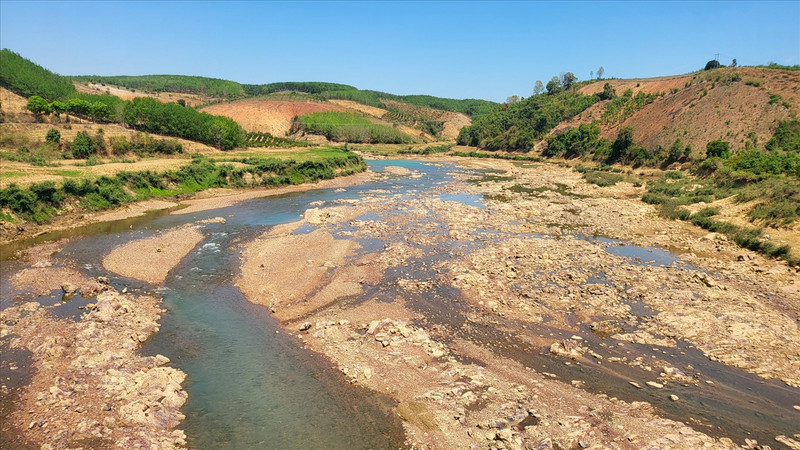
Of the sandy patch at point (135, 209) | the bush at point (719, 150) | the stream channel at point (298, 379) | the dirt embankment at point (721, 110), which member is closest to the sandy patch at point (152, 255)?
the stream channel at point (298, 379)

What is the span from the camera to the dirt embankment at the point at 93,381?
35.9ft

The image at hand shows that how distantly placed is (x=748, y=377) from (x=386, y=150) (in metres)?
106

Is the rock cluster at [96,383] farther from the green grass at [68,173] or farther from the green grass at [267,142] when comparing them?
the green grass at [267,142]

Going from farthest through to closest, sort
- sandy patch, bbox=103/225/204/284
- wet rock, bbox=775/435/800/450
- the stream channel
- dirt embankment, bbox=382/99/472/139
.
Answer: dirt embankment, bbox=382/99/472/139
sandy patch, bbox=103/225/204/284
the stream channel
wet rock, bbox=775/435/800/450

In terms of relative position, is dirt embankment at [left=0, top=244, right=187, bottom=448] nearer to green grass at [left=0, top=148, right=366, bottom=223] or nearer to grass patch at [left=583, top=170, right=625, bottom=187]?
green grass at [left=0, top=148, right=366, bottom=223]

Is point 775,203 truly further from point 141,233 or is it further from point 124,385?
point 141,233

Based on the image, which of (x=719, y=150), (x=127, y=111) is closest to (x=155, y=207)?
(x=127, y=111)

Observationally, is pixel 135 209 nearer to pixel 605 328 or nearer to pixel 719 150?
pixel 605 328

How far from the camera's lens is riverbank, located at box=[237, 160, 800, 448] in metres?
11.7

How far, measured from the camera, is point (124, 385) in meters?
12.7

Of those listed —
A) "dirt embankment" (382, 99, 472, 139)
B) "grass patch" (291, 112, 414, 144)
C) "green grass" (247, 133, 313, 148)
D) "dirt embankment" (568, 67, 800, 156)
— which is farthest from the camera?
"dirt embankment" (382, 99, 472, 139)

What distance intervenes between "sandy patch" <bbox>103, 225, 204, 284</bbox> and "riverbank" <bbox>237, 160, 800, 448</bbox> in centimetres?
413

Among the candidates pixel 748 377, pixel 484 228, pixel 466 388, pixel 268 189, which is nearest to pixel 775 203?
pixel 484 228

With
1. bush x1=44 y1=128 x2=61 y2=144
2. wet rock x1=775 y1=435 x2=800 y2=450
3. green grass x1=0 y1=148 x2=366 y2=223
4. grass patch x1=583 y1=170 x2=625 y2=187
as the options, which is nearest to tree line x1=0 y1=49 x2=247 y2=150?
bush x1=44 y1=128 x2=61 y2=144
